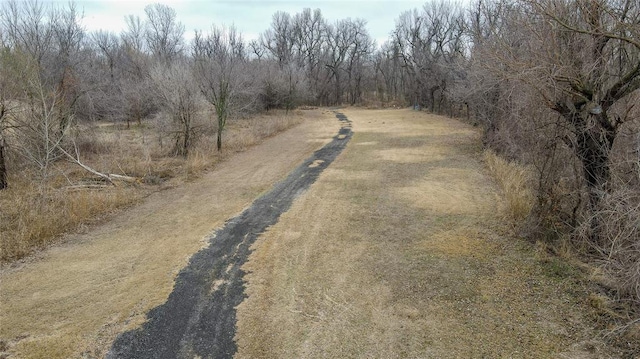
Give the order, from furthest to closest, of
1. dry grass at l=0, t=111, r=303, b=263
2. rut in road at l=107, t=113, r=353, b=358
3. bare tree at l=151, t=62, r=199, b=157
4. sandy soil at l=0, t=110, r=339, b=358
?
bare tree at l=151, t=62, r=199, b=157, dry grass at l=0, t=111, r=303, b=263, sandy soil at l=0, t=110, r=339, b=358, rut in road at l=107, t=113, r=353, b=358

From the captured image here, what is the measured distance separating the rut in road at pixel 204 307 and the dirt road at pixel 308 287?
0.07ft

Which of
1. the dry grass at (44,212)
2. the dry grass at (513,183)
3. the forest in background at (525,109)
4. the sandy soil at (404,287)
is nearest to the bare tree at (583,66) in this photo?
the forest in background at (525,109)

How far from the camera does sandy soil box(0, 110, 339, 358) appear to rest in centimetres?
458

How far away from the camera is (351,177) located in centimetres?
1200

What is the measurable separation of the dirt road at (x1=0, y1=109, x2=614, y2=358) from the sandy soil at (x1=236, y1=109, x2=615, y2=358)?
0.08 feet

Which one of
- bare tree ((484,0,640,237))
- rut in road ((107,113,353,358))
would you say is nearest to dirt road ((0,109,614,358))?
rut in road ((107,113,353,358))

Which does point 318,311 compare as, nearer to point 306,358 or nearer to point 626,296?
point 306,358

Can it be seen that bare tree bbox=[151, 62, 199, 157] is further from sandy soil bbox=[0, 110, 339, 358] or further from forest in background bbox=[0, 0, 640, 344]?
sandy soil bbox=[0, 110, 339, 358]

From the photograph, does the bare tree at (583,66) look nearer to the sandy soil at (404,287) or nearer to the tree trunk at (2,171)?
the sandy soil at (404,287)

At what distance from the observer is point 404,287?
5609mm

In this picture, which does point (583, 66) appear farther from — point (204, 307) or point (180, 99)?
point (180, 99)

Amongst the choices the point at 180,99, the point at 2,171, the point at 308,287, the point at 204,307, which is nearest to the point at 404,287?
the point at 308,287

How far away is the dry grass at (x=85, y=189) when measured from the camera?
741cm

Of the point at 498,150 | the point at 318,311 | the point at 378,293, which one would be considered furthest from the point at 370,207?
the point at 498,150
